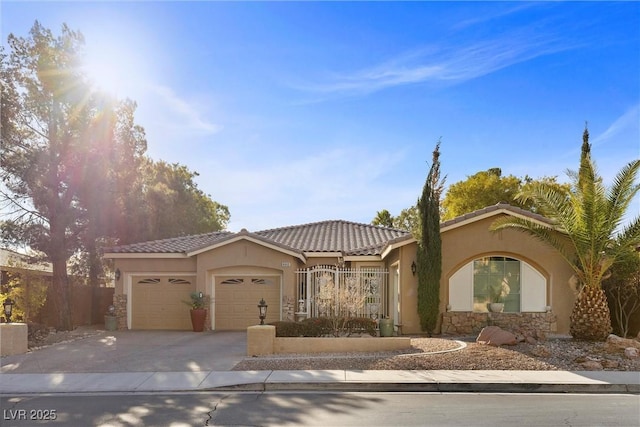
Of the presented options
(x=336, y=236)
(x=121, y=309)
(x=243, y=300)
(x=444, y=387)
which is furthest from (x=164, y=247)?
(x=444, y=387)

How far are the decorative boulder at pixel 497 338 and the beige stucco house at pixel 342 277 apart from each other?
337 centimetres

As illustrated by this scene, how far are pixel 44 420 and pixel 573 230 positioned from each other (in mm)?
12914

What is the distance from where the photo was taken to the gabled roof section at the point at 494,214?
57.6 feet

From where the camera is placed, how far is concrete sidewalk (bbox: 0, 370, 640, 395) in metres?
10.4

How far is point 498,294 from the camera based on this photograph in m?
18.3

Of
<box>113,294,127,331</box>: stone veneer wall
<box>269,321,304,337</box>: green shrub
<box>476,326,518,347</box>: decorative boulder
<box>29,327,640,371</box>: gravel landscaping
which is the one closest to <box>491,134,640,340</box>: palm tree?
<box>29,327,640,371</box>: gravel landscaping

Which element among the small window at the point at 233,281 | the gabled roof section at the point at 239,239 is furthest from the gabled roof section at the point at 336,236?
the small window at the point at 233,281

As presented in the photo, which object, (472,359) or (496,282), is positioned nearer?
(472,359)

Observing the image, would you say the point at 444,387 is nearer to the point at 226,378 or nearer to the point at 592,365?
the point at 592,365

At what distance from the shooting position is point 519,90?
16125 mm

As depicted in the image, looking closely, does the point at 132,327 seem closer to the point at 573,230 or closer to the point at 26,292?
the point at 26,292

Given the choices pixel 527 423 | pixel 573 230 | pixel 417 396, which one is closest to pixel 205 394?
pixel 417 396

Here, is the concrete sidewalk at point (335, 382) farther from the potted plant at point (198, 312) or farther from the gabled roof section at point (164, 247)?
the gabled roof section at point (164, 247)

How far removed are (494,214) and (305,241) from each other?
345 inches
